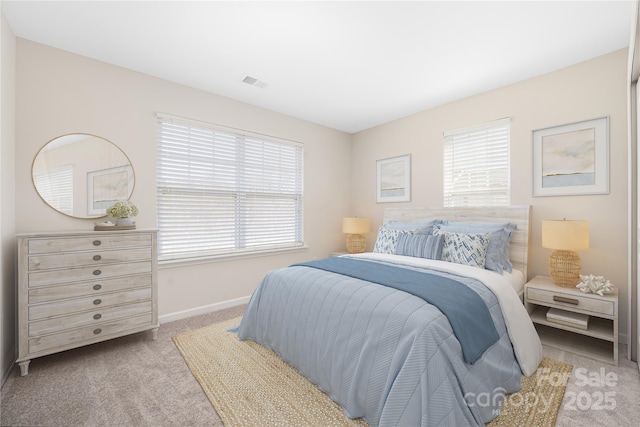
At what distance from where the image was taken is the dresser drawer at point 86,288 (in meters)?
2.03

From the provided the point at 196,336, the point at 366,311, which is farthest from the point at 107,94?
the point at 366,311

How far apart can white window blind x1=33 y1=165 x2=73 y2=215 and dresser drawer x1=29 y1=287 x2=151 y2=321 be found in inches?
31.7

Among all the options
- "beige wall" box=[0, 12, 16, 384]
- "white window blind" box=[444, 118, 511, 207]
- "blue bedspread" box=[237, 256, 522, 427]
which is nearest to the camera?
"blue bedspread" box=[237, 256, 522, 427]

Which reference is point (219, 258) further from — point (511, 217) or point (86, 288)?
point (511, 217)

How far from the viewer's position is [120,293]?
2367 mm

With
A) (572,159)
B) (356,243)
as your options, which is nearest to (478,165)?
(572,159)

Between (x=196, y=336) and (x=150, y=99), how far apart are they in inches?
93.6

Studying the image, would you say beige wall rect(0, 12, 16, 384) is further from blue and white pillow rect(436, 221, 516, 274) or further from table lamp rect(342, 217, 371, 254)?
blue and white pillow rect(436, 221, 516, 274)

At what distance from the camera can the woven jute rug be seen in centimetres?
158

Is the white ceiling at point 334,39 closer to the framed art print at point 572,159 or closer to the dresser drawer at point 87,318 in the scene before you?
the framed art print at point 572,159

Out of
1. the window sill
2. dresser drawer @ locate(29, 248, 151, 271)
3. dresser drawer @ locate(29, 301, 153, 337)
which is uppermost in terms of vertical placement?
dresser drawer @ locate(29, 248, 151, 271)

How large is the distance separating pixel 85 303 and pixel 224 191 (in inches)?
66.5

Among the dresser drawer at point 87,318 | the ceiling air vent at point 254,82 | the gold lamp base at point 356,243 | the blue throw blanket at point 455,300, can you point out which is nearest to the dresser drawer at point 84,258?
the dresser drawer at point 87,318

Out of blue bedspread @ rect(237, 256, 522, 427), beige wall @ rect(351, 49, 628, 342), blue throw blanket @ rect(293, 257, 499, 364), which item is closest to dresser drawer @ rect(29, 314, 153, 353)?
blue bedspread @ rect(237, 256, 522, 427)
